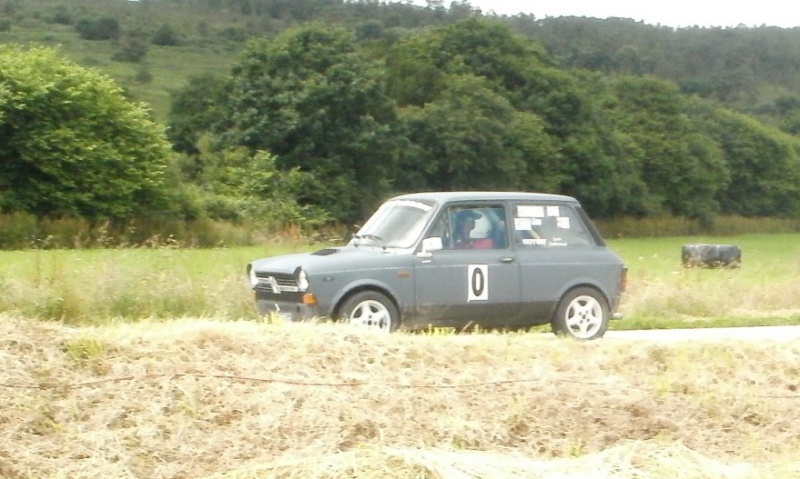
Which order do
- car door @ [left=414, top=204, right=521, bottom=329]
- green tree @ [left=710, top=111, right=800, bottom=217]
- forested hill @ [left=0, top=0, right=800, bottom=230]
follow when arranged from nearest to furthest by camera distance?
car door @ [left=414, top=204, right=521, bottom=329] < forested hill @ [left=0, top=0, right=800, bottom=230] < green tree @ [left=710, top=111, right=800, bottom=217]

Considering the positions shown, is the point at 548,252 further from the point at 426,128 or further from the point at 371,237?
the point at 426,128

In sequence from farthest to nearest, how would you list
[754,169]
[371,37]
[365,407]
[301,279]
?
[371,37], [754,169], [301,279], [365,407]

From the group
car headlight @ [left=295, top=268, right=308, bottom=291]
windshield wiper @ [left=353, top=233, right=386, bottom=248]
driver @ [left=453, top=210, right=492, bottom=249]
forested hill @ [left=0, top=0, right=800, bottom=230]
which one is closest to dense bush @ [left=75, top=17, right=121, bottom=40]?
forested hill @ [left=0, top=0, right=800, bottom=230]

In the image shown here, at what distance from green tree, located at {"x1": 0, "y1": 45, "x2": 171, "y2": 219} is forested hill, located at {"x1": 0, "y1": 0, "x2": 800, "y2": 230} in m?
0.39

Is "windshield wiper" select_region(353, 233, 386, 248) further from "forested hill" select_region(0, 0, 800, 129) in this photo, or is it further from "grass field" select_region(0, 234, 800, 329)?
"forested hill" select_region(0, 0, 800, 129)

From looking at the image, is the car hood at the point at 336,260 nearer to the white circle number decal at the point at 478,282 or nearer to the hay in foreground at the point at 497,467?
the white circle number decal at the point at 478,282

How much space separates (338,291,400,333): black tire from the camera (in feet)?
45.2

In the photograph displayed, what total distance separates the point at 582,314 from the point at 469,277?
1694 millimetres

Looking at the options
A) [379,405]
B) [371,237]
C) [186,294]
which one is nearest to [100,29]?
[186,294]

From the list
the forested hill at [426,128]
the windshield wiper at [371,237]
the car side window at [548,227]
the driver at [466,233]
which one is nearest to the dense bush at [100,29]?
the forested hill at [426,128]

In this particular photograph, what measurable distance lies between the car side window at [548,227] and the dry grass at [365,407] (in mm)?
4275

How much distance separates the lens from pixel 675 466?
8070 mm

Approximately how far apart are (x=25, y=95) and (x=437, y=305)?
36.2 m

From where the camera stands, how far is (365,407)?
895cm
